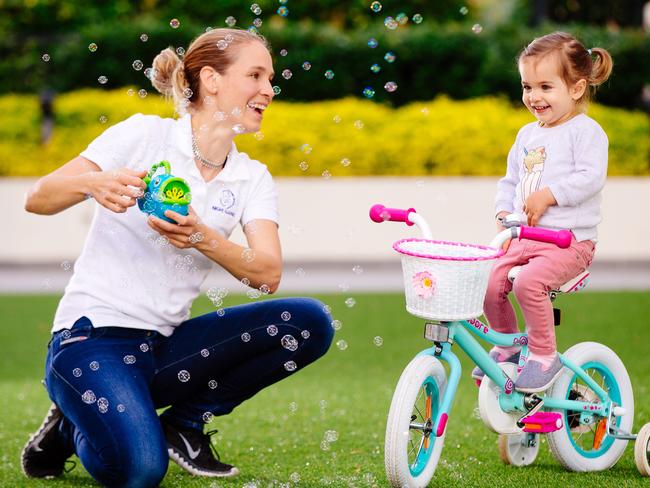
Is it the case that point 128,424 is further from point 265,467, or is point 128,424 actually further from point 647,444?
point 647,444

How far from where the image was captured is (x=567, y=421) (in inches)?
154

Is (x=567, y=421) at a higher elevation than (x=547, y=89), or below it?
below

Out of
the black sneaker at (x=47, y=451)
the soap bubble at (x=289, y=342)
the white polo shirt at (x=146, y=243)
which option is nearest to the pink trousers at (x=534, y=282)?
the soap bubble at (x=289, y=342)

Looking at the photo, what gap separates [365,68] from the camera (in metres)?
13.4

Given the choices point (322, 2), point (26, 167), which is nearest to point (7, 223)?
point (26, 167)

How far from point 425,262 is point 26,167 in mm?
9729

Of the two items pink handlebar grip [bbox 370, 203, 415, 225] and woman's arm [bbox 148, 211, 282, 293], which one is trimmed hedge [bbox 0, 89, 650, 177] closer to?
woman's arm [bbox 148, 211, 282, 293]

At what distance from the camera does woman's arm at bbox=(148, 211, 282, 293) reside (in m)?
3.29

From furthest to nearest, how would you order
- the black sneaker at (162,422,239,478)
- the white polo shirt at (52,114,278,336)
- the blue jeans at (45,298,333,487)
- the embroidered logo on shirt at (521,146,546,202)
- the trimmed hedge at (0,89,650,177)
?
the trimmed hedge at (0,89,650,177)
the black sneaker at (162,422,239,478)
the embroidered logo on shirt at (521,146,546,202)
the white polo shirt at (52,114,278,336)
the blue jeans at (45,298,333,487)

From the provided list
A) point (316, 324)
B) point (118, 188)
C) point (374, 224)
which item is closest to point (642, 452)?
point (316, 324)

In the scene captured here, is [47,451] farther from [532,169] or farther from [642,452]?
[642,452]

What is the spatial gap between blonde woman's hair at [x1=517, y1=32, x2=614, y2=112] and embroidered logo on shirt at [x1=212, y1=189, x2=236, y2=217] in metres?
1.09

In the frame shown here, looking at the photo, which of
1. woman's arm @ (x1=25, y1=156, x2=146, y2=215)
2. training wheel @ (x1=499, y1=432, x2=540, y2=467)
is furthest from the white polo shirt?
training wheel @ (x1=499, y1=432, x2=540, y2=467)

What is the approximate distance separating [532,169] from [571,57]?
0.40 m
